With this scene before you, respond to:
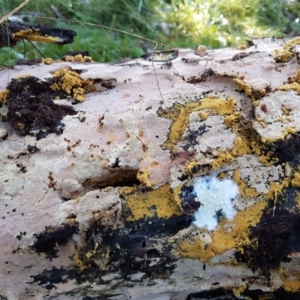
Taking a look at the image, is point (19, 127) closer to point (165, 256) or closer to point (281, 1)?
point (165, 256)

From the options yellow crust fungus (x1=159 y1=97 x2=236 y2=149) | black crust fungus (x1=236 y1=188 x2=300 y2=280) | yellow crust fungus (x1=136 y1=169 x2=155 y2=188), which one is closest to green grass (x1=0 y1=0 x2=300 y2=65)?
yellow crust fungus (x1=159 y1=97 x2=236 y2=149)

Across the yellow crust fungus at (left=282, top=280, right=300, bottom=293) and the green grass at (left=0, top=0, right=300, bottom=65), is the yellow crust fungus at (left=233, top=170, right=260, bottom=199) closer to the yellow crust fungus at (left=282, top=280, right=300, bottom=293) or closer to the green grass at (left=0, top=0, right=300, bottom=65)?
A: the yellow crust fungus at (left=282, top=280, right=300, bottom=293)

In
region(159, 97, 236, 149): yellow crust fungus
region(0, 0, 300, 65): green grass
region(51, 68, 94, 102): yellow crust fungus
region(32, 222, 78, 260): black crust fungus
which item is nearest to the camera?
region(32, 222, 78, 260): black crust fungus

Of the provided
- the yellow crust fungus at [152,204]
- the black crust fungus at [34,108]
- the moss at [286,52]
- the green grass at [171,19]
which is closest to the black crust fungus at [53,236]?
the yellow crust fungus at [152,204]

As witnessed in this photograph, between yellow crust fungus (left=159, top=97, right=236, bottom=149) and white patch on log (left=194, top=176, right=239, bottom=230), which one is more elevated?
yellow crust fungus (left=159, top=97, right=236, bottom=149)

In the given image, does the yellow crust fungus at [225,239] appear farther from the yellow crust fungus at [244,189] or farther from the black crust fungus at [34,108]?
the black crust fungus at [34,108]

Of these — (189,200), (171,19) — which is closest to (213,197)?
(189,200)

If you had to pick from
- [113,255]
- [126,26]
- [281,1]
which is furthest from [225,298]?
[281,1]
